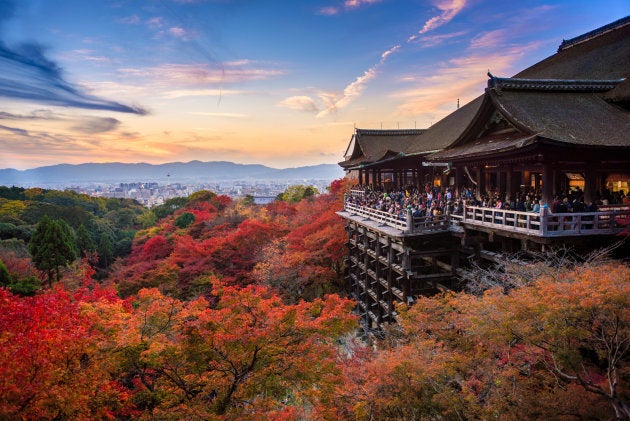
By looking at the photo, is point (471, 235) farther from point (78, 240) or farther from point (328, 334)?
point (78, 240)

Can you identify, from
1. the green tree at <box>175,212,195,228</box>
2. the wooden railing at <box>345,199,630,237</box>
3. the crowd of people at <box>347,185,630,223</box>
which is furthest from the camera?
the green tree at <box>175,212,195,228</box>

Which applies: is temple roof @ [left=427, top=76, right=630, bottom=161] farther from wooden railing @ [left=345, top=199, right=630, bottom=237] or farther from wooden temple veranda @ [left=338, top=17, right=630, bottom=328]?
wooden railing @ [left=345, top=199, right=630, bottom=237]

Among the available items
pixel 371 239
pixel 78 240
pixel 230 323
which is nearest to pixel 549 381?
pixel 230 323

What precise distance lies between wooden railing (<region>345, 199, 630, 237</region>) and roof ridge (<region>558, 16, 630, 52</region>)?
13.1m

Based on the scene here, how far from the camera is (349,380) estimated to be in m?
9.87

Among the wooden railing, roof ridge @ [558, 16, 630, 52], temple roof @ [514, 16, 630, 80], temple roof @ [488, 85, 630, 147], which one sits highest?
roof ridge @ [558, 16, 630, 52]

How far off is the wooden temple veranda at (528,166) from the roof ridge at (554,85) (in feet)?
0.12

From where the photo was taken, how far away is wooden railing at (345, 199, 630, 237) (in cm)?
1073

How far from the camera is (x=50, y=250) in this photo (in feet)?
97.5

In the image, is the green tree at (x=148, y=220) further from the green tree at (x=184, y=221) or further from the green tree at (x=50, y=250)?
the green tree at (x=50, y=250)

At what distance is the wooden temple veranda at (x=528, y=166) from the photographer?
11.3m

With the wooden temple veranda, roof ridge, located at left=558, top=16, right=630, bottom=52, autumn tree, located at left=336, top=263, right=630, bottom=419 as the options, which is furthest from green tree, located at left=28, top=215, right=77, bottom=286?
roof ridge, located at left=558, top=16, right=630, bottom=52

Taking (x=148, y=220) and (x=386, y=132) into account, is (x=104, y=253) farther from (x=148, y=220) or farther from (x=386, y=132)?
(x=386, y=132)

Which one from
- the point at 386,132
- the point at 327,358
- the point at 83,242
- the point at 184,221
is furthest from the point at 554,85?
A: the point at 83,242
